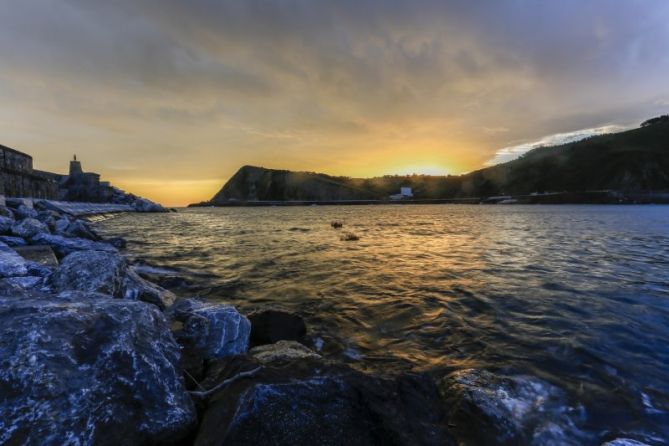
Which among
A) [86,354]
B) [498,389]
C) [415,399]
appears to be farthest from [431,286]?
[86,354]

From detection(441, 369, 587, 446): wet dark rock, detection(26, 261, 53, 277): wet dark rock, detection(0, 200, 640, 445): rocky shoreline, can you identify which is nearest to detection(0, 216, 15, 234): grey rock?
detection(26, 261, 53, 277): wet dark rock

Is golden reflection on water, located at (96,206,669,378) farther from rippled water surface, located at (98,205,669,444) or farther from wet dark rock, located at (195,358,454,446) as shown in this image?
wet dark rock, located at (195,358,454,446)

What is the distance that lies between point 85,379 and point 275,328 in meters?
3.97

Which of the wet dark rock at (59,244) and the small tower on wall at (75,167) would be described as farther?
the small tower on wall at (75,167)

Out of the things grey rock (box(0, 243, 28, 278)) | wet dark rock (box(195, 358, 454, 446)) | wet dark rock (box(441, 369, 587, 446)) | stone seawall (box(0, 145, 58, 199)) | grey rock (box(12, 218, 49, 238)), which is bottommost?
wet dark rock (box(441, 369, 587, 446))

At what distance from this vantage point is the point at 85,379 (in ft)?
9.55

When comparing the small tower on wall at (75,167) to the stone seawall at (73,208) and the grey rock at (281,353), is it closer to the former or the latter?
the stone seawall at (73,208)

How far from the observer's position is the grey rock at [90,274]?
5918 millimetres

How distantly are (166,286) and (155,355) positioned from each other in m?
8.65

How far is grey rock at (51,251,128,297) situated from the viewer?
5918 mm

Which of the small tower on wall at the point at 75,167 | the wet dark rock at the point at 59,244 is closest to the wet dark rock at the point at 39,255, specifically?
the wet dark rock at the point at 59,244

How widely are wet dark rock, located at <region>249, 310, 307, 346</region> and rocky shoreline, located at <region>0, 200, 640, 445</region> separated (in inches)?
56.1

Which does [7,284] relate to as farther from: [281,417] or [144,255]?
[144,255]

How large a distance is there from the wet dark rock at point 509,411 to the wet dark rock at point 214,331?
3.54 metres
